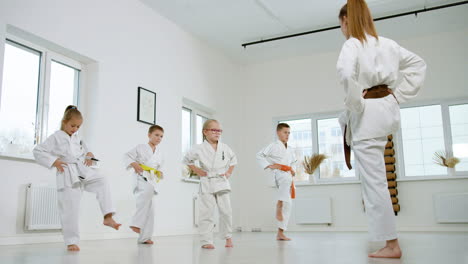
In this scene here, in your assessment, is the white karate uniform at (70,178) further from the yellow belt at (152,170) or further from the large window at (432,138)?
the large window at (432,138)

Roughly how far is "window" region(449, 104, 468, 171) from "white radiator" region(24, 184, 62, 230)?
5.83 meters

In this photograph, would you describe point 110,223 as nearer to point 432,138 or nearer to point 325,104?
point 325,104

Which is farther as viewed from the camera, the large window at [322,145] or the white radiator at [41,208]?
the large window at [322,145]

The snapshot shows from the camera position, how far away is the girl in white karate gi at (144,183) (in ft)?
13.1

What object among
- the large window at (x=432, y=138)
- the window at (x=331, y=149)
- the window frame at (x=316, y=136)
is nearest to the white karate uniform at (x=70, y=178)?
the window frame at (x=316, y=136)

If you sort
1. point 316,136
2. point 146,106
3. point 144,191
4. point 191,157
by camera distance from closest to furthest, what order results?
point 191,157, point 144,191, point 146,106, point 316,136

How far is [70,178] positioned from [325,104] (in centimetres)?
552

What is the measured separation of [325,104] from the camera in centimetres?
792

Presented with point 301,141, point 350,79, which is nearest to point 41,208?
point 350,79

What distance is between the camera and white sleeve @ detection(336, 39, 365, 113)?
2230mm

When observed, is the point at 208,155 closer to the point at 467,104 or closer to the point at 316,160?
the point at 316,160

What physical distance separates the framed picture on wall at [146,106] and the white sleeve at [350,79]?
385cm

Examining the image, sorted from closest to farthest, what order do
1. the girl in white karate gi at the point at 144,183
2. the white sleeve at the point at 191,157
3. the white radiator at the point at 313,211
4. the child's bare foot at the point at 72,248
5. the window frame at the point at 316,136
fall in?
the child's bare foot at the point at 72,248 → the white sleeve at the point at 191,157 → the girl in white karate gi at the point at 144,183 → the white radiator at the point at 313,211 → the window frame at the point at 316,136

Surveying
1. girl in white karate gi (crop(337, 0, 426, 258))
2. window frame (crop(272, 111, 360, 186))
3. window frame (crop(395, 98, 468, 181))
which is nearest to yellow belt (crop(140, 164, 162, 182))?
girl in white karate gi (crop(337, 0, 426, 258))
